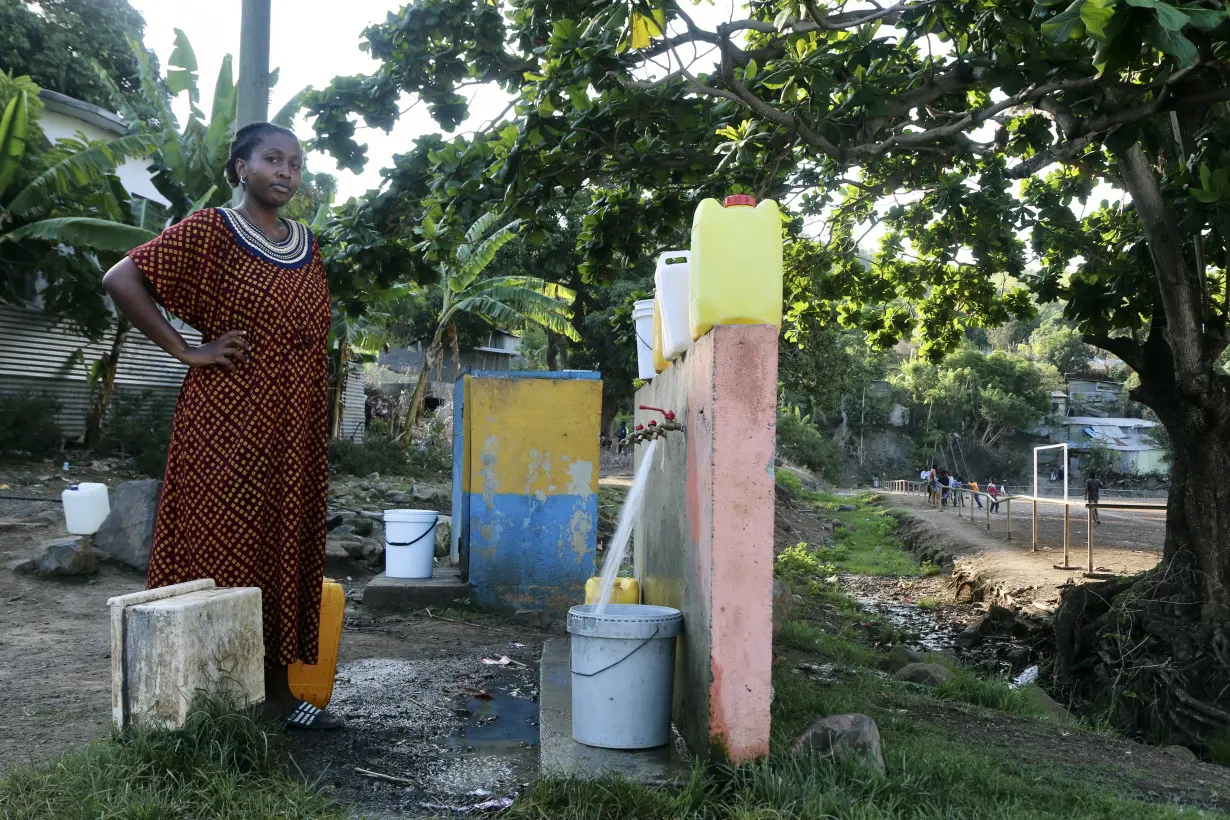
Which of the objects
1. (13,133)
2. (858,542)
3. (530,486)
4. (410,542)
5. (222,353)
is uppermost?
(13,133)

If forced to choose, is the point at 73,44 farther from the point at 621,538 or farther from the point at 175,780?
the point at 175,780

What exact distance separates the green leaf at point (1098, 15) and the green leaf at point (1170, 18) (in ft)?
0.50

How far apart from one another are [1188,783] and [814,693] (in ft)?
5.65

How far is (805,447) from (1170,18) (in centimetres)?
3902

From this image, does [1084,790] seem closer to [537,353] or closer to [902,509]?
[902,509]

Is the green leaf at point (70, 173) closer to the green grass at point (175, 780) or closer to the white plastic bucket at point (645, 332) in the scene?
the white plastic bucket at point (645, 332)

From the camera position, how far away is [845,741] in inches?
140

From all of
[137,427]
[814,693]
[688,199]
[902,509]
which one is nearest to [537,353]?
[902,509]

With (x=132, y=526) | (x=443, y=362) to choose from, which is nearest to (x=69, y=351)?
(x=132, y=526)

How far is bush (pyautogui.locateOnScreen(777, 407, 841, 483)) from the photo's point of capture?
40750 mm

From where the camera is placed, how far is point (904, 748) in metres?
3.96

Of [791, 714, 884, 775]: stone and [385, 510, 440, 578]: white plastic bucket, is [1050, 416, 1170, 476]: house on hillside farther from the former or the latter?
[791, 714, 884, 775]: stone

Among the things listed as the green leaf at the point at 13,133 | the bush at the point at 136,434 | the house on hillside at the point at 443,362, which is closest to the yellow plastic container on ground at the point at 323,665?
the green leaf at the point at 13,133

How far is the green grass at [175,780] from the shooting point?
2.77 metres
